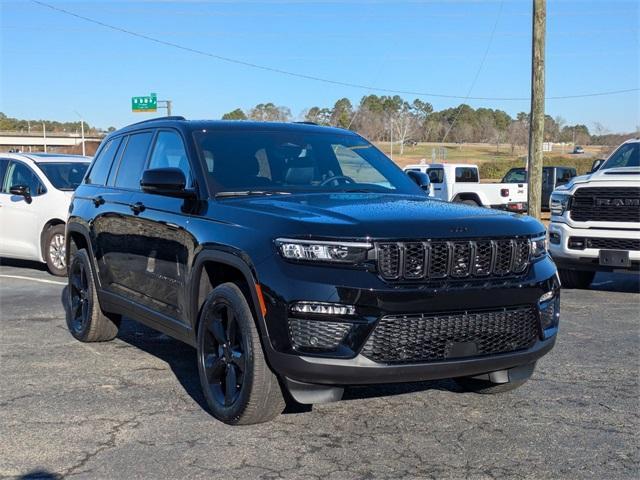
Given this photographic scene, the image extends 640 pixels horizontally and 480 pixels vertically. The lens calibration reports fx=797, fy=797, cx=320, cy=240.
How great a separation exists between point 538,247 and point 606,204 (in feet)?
17.1

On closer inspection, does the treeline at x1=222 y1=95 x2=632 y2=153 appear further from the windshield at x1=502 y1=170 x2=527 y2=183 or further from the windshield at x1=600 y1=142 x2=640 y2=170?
the windshield at x1=600 y1=142 x2=640 y2=170

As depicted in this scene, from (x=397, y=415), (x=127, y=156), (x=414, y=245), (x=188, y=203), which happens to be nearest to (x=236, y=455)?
(x=397, y=415)

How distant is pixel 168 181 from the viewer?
5.02 metres

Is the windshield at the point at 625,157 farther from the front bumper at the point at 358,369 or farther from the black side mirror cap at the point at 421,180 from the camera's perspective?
the front bumper at the point at 358,369

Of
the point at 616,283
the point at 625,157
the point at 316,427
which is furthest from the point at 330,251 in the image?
the point at 625,157

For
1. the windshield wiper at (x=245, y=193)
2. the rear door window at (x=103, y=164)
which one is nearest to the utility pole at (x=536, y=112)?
the rear door window at (x=103, y=164)

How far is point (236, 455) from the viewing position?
4137 millimetres

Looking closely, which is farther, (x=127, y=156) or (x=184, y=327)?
(x=127, y=156)

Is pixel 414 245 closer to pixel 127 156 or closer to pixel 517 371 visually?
pixel 517 371

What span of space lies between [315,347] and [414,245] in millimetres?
734

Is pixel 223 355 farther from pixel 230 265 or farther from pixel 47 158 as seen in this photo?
pixel 47 158

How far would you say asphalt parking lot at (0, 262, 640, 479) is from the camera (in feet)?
13.1

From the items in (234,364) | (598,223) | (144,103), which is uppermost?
(144,103)

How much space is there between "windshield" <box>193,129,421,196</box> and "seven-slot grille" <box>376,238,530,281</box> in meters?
1.35
